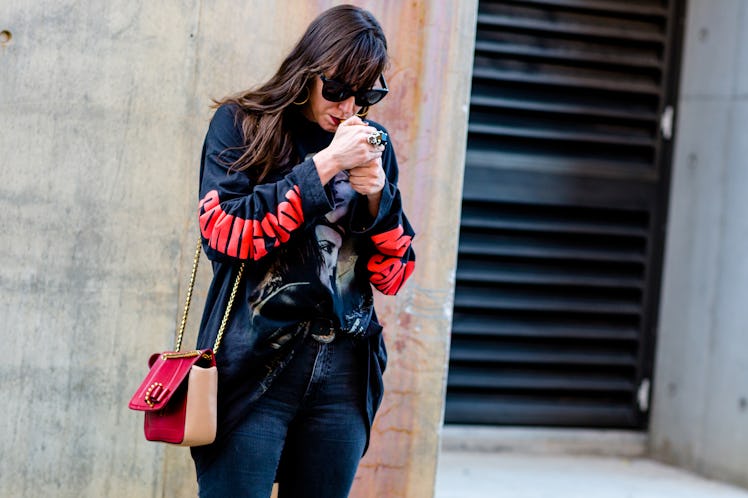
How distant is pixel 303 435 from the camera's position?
2844 millimetres

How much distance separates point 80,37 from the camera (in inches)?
154

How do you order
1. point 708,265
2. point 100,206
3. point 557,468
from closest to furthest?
point 100,206
point 557,468
point 708,265

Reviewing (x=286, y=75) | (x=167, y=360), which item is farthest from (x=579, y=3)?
(x=167, y=360)

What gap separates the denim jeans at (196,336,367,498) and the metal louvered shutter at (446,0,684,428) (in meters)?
3.46

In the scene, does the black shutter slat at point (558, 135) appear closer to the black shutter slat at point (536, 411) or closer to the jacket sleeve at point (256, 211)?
the black shutter slat at point (536, 411)

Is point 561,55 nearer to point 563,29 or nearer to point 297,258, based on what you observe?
point 563,29

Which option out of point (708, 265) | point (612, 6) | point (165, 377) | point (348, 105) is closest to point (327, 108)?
point (348, 105)

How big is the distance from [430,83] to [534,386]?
280 cm

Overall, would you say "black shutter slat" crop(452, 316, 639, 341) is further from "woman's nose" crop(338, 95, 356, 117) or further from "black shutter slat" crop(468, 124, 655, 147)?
"woman's nose" crop(338, 95, 356, 117)

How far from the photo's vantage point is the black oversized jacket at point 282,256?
8.83 ft

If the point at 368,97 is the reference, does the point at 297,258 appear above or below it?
below

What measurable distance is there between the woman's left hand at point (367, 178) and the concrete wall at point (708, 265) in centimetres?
400

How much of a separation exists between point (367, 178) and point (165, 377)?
0.73m

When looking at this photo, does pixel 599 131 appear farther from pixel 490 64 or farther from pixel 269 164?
pixel 269 164
